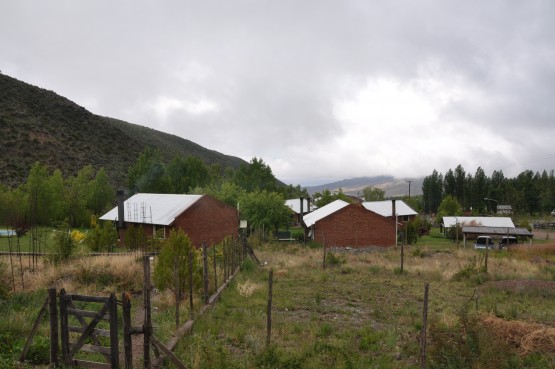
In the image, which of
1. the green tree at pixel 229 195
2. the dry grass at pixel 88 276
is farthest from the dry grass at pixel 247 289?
the green tree at pixel 229 195

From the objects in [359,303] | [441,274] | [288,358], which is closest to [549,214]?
[441,274]

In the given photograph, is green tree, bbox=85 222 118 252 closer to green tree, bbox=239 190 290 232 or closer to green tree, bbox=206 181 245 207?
green tree, bbox=239 190 290 232

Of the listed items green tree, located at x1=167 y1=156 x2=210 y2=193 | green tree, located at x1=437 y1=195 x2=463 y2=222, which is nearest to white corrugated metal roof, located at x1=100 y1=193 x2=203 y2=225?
green tree, located at x1=167 y1=156 x2=210 y2=193

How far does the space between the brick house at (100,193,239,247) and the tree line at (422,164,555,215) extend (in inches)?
3314

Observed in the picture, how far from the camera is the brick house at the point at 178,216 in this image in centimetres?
3341

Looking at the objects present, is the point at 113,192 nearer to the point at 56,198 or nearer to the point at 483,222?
the point at 56,198

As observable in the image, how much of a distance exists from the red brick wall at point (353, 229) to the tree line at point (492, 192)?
2781 inches

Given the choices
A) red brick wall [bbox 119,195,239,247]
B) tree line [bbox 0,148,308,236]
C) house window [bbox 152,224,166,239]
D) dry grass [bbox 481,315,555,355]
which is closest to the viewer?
dry grass [bbox 481,315,555,355]

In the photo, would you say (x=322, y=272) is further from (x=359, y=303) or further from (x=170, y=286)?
(x=170, y=286)

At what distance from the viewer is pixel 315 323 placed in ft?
41.4

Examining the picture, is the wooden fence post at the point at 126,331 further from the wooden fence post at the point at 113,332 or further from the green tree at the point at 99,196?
the green tree at the point at 99,196

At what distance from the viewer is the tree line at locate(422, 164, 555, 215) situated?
112125 mm

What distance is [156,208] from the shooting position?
117ft

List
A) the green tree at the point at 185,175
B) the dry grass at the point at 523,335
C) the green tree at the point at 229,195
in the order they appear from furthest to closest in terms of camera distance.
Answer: the green tree at the point at 185,175
the green tree at the point at 229,195
the dry grass at the point at 523,335
